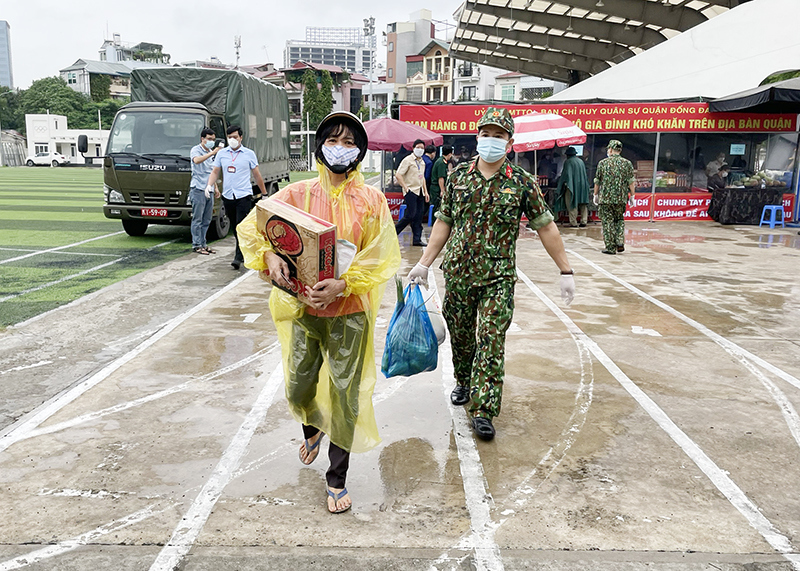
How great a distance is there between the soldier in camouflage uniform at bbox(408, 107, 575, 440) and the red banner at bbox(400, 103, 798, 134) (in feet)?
43.4

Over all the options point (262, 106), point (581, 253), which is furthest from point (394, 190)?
point (581, 253)

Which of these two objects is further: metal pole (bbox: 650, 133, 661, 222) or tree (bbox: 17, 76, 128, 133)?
tree (bbox: 17, 76, 128, 133)

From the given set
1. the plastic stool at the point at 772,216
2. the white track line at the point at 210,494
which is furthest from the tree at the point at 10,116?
the white track line at the point at 210,494

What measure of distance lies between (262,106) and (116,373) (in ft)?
37.9

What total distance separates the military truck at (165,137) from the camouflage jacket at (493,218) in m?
8.77

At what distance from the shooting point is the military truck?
1205cm

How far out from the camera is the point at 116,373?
5.39 metres

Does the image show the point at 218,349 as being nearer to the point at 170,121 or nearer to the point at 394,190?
the point at 170,121

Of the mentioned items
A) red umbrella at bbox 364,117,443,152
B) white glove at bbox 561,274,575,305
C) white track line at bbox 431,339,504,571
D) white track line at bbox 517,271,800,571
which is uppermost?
red umbrella at bbox 364,117,443,152

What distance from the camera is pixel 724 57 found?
20172mm

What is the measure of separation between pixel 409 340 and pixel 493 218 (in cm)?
90

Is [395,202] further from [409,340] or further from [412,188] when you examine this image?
[409,340]

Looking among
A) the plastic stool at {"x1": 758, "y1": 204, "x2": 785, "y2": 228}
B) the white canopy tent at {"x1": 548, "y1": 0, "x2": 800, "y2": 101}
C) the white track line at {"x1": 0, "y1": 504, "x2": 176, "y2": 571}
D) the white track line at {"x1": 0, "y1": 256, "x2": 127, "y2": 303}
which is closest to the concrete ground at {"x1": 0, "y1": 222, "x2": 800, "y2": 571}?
the white track line at {"x1": 0, "y1": 504, "x2": 176, "y2": 571}

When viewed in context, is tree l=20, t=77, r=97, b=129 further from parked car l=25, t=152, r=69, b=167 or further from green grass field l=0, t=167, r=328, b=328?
green grass field l=0, t=167, r=328, b=328
